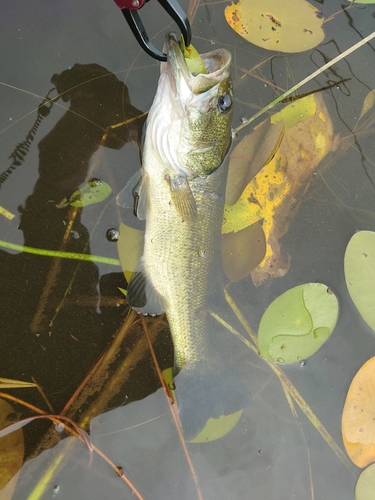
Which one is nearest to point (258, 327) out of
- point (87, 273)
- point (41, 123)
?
point (87, 273)

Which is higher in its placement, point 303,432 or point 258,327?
point 258,327

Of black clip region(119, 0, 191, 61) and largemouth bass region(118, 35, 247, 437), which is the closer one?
black clip region(119, 0, 191, 61)

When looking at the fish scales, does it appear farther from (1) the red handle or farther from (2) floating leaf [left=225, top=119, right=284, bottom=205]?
(1) the red handle

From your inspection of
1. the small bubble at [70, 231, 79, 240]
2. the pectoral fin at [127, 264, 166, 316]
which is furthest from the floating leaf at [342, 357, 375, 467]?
the small bubble at [70, 231, 79, 240]

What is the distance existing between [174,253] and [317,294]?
35.4 inches


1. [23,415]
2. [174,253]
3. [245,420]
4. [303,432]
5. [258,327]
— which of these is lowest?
[303,432]

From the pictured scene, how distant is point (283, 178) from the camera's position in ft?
7.55

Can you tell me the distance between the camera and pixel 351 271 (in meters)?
2.22

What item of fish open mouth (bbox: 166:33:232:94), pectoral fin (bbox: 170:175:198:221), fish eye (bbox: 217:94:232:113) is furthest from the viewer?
pectoral fin (bbox: 170:175:198:221)

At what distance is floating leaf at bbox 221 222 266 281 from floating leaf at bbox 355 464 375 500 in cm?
136

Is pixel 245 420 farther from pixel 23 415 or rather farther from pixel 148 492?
pixel 23 415

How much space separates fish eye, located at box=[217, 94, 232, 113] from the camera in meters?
1.64

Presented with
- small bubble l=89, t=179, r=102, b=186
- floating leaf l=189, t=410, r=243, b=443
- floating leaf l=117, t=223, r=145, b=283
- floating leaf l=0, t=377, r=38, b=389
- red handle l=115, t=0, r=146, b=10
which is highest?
red handle l=115, t=0, r=146, b=10

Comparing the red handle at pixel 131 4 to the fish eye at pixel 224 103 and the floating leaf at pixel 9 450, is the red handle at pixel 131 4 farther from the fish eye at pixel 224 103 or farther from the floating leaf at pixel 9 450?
the floating leaf at pixel 9 450
